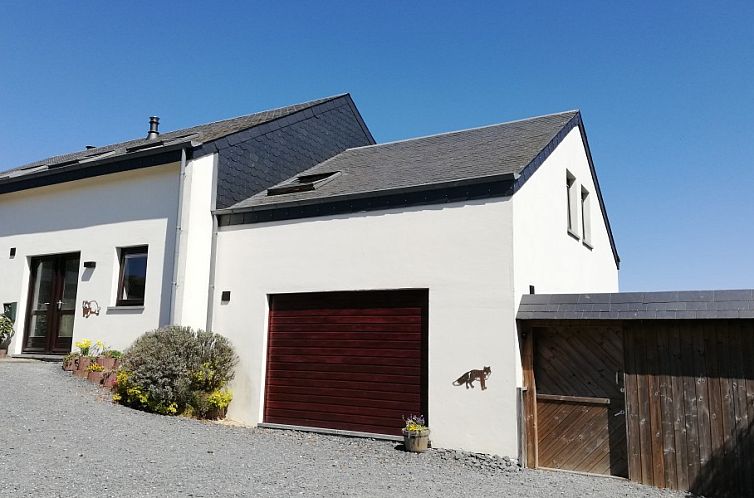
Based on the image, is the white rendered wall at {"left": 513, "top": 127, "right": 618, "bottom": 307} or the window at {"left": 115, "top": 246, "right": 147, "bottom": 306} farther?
the window at {"left": 115, "top": 246, "right": 147, "bottom": 306}

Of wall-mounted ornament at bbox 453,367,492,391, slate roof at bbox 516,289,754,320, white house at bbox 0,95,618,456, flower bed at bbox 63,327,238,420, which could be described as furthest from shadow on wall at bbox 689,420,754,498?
flower bed at bbox 63,327,238,420

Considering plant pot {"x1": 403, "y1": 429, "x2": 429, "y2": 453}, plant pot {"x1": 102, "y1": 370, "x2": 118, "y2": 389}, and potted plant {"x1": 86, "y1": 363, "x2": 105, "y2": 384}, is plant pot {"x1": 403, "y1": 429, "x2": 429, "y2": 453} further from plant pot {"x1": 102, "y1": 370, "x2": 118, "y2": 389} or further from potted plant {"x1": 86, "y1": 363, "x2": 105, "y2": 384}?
potted plant {"x1": 86, "y1": 363, "x2": 105, "y2": 384}

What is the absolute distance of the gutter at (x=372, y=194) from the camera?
351 inches

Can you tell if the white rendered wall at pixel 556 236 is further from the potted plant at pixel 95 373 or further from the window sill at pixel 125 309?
the potted plant at pixel 95 373

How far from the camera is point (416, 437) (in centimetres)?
855

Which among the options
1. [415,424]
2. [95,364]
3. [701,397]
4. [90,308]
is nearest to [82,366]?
[95,364]

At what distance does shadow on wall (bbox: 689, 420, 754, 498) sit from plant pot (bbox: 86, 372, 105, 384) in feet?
30.7

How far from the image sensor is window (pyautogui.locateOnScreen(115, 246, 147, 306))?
464 inches

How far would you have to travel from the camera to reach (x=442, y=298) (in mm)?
9094

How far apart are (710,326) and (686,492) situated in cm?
207

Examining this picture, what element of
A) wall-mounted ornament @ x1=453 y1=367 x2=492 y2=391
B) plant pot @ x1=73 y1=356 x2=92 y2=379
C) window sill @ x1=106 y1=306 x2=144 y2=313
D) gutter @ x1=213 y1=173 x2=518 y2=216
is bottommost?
plant pot @ x1=73 y1=356 x2=92 y2=379

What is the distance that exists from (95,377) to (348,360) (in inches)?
181

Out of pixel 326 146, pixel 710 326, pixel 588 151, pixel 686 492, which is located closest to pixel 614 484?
pixel 686 492

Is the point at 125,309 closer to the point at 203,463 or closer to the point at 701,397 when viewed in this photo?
the point at 203,463
